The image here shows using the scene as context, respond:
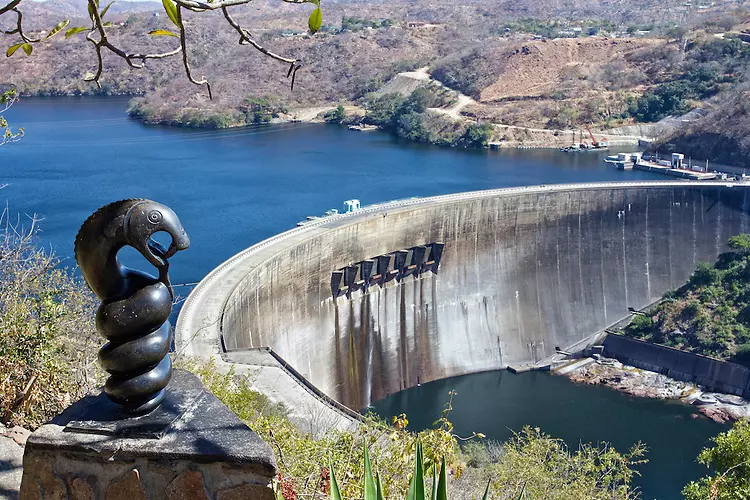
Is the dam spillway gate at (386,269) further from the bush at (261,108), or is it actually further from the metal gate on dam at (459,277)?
the bush at (261,108)

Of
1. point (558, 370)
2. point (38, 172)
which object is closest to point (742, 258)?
point (558, 370)

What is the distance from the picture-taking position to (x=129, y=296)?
3273mm

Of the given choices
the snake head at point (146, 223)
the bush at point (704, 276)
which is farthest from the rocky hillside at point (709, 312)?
the snake head at point (146, 223)

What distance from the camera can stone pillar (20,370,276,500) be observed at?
9.96 ft

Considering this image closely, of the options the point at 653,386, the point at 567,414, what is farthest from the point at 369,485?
the point at 653,386

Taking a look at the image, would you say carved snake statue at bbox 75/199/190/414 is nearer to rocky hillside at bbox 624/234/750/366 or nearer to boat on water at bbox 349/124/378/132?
rocky hillside at bbox 624/234/750/366

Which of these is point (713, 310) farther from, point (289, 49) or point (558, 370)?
point (289, 49)

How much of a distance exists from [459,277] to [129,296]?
20.0 m

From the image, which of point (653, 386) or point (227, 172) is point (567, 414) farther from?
point (227, 172)

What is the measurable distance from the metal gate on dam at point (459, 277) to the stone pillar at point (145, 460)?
13.3m

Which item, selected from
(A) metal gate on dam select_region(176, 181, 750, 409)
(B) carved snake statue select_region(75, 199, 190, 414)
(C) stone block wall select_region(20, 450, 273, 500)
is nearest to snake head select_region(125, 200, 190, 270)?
(B) carved snake statue select_region(75, 199, 190, 414)

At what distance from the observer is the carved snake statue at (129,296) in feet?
10.5

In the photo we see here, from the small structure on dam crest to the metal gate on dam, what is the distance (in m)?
13.2

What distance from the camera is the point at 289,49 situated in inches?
2687
